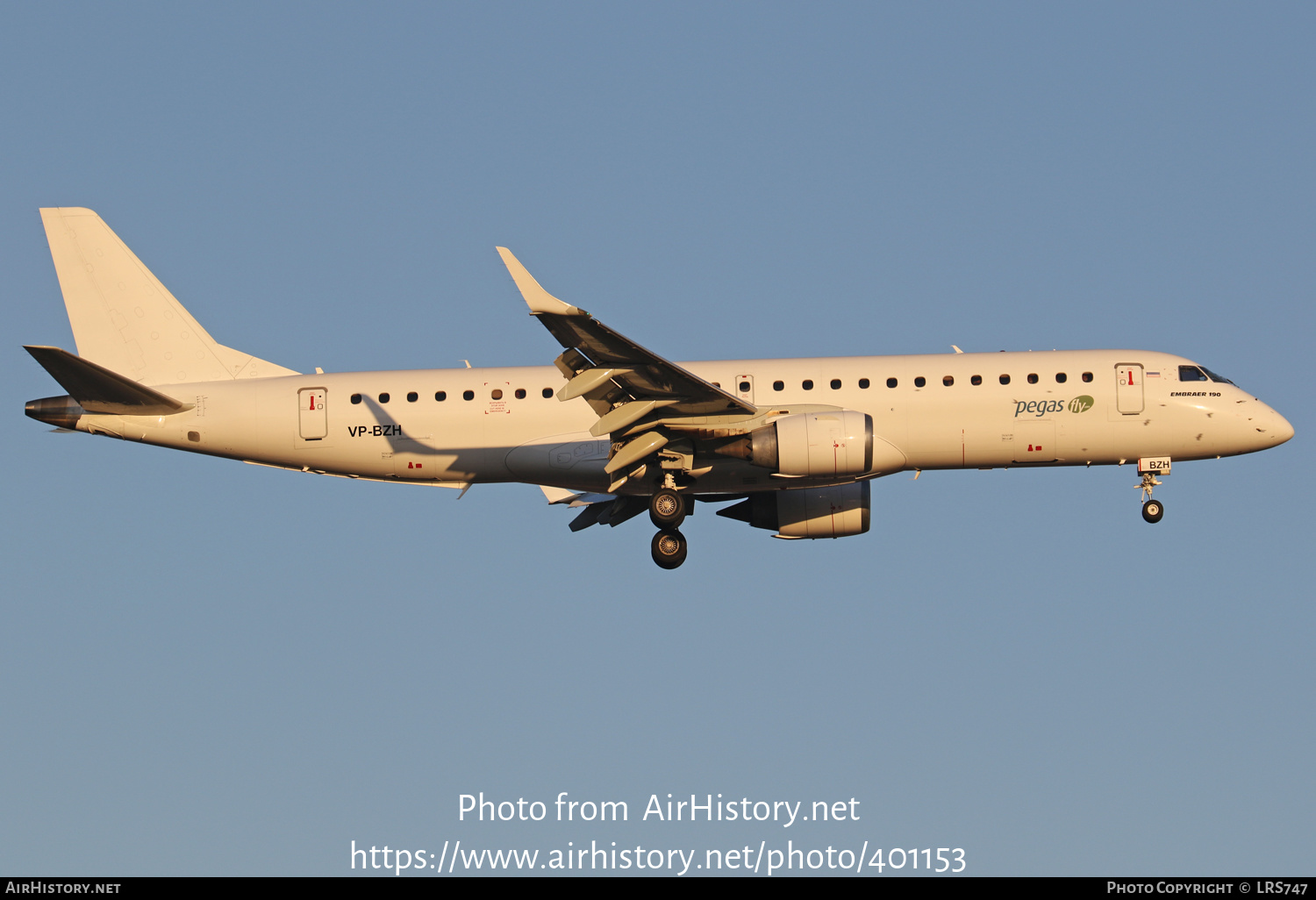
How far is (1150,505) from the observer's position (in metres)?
35.1

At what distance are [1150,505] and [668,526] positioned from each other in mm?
11896

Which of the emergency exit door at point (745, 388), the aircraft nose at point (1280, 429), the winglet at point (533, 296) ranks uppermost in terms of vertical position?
the winglet at point (533, 296)

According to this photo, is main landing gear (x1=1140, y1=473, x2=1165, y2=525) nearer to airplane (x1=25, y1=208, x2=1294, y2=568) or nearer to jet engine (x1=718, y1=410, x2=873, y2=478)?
airplane (x1=25, y1=208, x2=1294, y2=568)

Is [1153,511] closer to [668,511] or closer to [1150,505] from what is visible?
[1150,505]

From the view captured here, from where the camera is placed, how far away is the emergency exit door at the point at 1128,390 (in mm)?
34344

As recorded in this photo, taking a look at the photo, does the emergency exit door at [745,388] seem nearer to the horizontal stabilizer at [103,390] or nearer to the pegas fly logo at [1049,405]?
the pegas fly logo at [1049,405]

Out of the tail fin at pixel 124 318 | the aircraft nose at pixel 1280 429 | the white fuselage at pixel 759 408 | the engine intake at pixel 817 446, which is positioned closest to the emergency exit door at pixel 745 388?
the white fuselage at pixel 759 408

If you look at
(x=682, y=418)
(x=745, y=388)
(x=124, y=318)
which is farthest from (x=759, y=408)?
(x=124, y=318)

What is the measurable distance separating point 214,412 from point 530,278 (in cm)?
1126

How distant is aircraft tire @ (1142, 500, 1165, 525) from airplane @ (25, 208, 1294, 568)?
0.04m

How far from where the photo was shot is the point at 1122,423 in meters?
34.3

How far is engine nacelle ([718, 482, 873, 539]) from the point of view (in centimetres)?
3581

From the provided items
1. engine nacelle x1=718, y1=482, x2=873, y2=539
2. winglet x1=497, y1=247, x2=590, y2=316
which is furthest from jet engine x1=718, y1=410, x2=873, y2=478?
winglet x1=497, y1=247, x2=590, y2=316

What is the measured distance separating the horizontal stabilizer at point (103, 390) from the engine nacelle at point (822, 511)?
1456 centimetres
